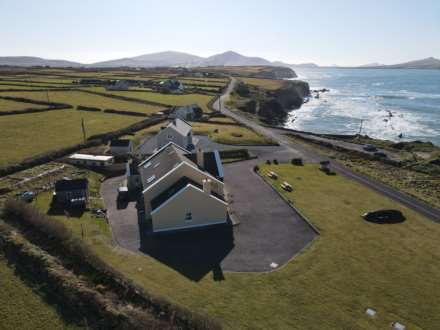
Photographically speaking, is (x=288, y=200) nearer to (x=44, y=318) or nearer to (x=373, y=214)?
(x=373, y=214)

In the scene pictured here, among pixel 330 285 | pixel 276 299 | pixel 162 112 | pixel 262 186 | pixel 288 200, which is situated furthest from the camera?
pixel 162 112

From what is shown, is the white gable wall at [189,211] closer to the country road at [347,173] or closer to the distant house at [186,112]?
the country road at [347,173]

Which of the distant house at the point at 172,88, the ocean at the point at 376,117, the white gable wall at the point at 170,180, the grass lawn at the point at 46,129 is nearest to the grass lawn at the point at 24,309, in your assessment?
the white gable wall at the point at 170,180

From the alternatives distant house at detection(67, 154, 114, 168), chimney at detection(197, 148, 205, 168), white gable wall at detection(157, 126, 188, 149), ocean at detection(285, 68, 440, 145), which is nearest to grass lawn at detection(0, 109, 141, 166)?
distant house at detection(67, 154, 114, 168)

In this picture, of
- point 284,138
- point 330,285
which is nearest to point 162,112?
point 284,138

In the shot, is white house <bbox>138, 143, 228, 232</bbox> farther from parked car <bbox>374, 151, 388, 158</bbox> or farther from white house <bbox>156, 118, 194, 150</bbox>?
parked car <bbox>374, 151, 388, 158</bbox>
